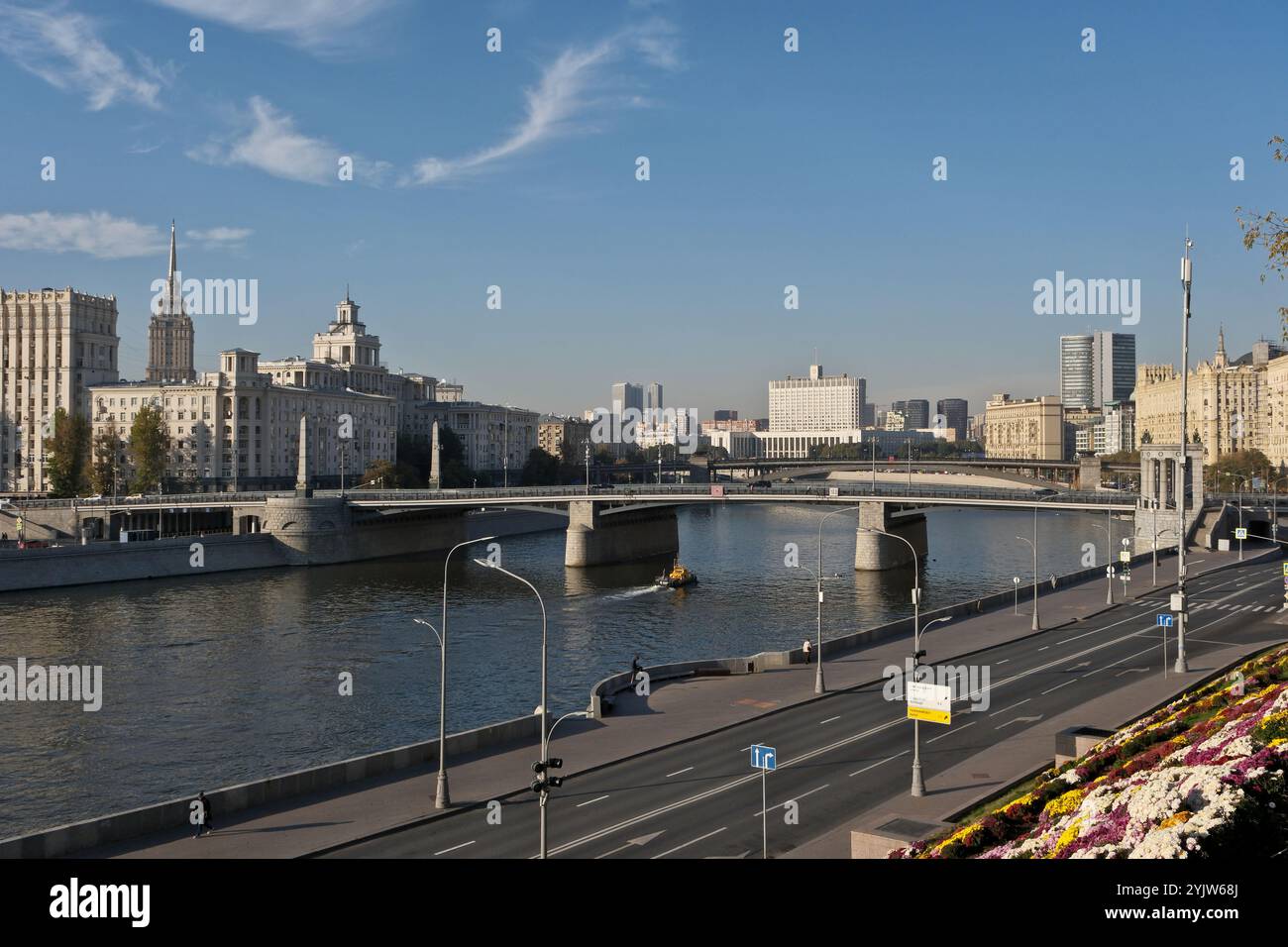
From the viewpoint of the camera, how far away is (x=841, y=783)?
22.3 meters

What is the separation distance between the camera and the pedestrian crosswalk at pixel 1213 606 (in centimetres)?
4678

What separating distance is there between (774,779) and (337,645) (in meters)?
27.8

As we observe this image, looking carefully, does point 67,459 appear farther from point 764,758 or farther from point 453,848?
point 764,758

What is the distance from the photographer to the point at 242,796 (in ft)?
68.5

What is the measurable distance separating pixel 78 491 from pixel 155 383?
79.1 feet

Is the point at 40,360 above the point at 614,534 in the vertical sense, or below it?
above

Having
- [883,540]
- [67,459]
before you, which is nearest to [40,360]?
[67,459]

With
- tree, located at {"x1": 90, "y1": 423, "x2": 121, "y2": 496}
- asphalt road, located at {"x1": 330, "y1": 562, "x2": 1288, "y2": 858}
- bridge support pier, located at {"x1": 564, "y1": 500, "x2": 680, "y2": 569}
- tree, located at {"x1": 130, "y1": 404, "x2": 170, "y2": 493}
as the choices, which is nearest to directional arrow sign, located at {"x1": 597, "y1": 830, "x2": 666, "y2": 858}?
asphalt road, located at {"x1": 330, "y1": 562, "x2": 1288, "y2": 858}
